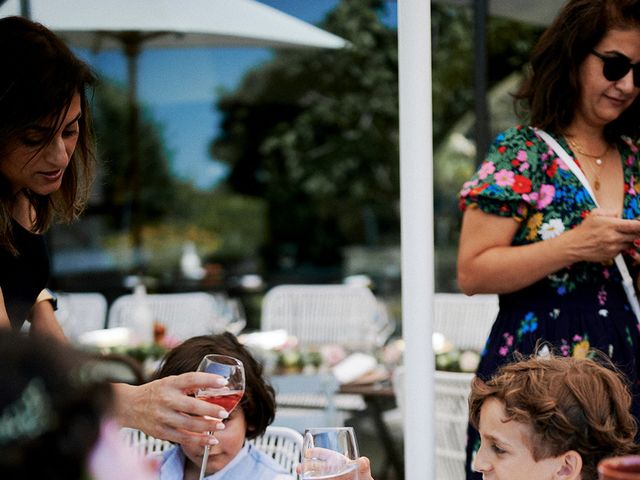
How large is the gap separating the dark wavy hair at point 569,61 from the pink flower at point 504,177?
17cm

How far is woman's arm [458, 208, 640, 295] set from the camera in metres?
2.05

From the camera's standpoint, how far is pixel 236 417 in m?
2.19

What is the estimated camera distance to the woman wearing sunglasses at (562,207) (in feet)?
7.12

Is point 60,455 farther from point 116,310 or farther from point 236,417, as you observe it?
point 116,310

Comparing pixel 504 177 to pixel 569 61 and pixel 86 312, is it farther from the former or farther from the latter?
pixel 86 312

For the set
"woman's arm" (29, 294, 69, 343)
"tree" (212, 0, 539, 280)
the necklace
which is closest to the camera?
A: "woman's arm" (29, 294, 69, 343)

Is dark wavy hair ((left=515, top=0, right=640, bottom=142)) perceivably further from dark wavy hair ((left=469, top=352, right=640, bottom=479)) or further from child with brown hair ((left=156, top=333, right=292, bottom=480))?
child with brown hair ((left=156, top=333, right=292, bottom=480))

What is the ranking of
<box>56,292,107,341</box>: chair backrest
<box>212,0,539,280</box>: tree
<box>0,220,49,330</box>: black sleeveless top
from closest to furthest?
<box>0,220,49,330</box>: black sleeveless top < <box>56,292,107,341</box>: chair backrest < <box>212,0,539,280</box>: tree

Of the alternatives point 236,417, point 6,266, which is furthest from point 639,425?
point 6,266

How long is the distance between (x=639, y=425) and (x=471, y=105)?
7.09m

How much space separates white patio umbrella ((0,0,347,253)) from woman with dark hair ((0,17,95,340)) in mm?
3426

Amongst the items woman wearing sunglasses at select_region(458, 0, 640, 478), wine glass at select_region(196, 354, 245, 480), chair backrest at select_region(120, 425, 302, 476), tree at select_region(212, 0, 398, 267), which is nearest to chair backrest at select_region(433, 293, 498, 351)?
chair backrest at select_region(120, 425, 302, 476)

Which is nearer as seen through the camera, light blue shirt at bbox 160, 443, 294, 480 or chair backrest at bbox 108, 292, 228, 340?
light blue shirt at bbox 160, 443, 294, 480

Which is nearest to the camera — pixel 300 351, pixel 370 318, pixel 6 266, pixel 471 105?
pixel 6 266
